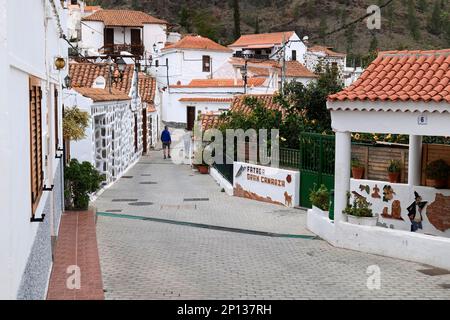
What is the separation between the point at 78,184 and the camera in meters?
15.0

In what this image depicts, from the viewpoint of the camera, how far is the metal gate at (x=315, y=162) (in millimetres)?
17375

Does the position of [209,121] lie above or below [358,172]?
above

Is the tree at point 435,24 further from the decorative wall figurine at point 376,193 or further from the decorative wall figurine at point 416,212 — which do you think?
the decorative wall figurine at point 416,212

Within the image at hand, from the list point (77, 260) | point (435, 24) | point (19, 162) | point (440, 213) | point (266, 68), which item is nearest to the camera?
point (19, 162)

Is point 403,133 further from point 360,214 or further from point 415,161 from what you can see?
point 415,161

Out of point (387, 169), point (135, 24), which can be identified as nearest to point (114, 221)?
point (387, 169)

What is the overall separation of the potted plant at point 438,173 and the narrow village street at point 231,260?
2390 millimetres

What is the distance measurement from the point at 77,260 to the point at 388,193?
277 inches

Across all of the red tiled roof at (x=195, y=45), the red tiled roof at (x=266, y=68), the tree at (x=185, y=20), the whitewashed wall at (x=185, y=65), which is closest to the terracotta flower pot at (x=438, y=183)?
the red tiled roof at (x=266, y=68)

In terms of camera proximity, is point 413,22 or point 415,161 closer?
point 415,161

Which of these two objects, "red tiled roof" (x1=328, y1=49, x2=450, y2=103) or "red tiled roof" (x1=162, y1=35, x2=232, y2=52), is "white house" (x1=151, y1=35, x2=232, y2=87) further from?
"red tiled roof" (x1=328, y1=49, x2=450, y2=103)

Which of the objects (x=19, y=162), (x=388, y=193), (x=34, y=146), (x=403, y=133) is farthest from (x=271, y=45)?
(x=19, y=162)

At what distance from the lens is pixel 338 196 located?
13312 mm
